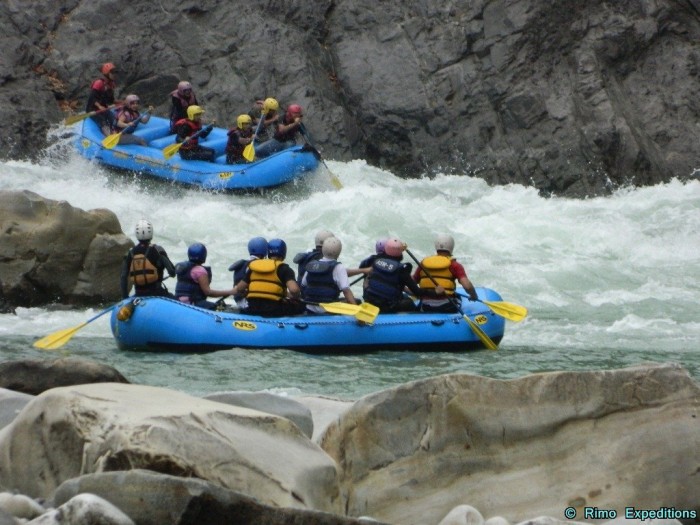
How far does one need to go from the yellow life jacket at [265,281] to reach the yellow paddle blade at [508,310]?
77.3 inches

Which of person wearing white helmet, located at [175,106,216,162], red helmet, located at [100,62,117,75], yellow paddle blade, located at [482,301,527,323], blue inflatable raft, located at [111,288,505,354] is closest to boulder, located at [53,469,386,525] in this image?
blue inflatable raft, located at [111,288,505,354]

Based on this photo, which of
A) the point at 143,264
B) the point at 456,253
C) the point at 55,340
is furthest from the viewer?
the point at 456,253

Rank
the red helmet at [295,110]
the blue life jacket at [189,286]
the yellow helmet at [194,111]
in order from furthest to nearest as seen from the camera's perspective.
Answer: the red helmet at [295,110] → the yellow helmet at [194,111] → the blue life jacket at [189,286]

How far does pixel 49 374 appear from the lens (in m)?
6.96

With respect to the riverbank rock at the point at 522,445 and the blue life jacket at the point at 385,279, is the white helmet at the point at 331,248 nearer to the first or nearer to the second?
the blue life jacket at the point at 385,279

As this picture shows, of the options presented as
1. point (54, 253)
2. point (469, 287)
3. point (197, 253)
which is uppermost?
point (54, 253)

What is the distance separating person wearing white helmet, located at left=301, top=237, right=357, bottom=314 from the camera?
10.9 meters

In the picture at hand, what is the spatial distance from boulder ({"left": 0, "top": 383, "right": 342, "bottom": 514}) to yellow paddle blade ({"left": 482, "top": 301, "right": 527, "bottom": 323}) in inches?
245

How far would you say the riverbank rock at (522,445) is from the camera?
5504 millimetres

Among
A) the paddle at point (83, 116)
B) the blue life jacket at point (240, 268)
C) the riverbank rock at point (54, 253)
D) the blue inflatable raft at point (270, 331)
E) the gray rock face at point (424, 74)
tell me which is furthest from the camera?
the gray rock face at point (424, 74)

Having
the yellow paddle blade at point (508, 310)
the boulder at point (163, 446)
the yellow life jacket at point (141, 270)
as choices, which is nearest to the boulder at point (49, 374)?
the boulder at point (163, 446)

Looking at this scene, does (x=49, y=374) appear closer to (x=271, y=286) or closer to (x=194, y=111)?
(x=271, y=286)

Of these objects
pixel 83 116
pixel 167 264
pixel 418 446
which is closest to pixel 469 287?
pixel 167 264

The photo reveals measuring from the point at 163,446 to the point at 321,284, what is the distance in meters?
6.32
